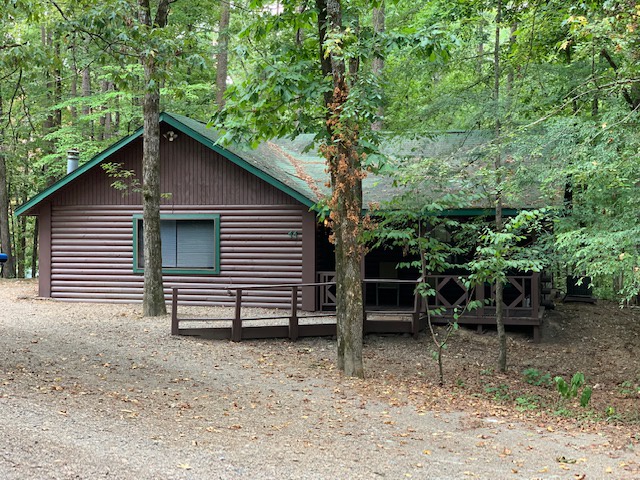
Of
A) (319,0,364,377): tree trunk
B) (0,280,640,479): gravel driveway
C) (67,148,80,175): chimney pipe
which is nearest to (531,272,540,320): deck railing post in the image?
(319,0,364,377): tree trunk

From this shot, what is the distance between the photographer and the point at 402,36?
32.3 ft

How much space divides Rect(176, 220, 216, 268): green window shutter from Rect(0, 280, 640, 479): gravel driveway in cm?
536

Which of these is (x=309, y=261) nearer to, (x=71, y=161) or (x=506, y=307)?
(x=506, y=307)

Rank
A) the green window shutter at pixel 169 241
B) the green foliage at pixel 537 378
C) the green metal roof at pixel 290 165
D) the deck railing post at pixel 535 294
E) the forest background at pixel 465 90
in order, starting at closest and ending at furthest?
the forest background at pixel 465 90 < the green foliage at pixel 537 378 < the deck railing post at pixel 535 294 < the green metal roof at pixel 290 165 < the green window shutter at pixel 169 241


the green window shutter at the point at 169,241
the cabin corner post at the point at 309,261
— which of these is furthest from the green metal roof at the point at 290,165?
the green window shutter at the point at 169,241

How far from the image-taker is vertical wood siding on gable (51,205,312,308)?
1636 centimetres

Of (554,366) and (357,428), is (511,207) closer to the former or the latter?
(554,366)

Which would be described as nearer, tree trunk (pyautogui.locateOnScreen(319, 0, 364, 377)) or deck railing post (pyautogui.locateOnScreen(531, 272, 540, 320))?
tree trunk (pyautogui.locateOnScreen(319, 0, 364, 377))

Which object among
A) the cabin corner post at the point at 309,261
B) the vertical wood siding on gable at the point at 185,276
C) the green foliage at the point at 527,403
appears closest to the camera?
the green foliage at the point at 527,403

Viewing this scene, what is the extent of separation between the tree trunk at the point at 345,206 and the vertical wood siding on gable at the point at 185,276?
17.9ft

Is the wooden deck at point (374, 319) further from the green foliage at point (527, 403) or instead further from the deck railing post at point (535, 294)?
the green foliage at point (527, 403)

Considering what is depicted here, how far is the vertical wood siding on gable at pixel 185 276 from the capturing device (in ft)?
53.7

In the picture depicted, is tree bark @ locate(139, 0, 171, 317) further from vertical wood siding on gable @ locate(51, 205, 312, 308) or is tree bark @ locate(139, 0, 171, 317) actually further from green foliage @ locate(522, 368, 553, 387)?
green foliage @ locate(522, 368, 553, 387)

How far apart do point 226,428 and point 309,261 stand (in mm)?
8989
